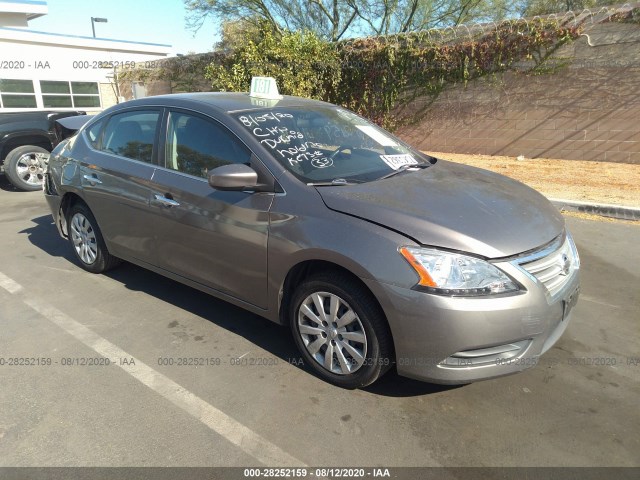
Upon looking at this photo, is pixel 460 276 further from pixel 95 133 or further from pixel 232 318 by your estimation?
pixel 95 133

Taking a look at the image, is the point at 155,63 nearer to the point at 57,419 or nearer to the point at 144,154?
the point at 144,154

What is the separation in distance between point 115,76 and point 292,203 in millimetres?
19770

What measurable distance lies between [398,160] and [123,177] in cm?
219

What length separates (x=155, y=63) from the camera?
1817 centimetres

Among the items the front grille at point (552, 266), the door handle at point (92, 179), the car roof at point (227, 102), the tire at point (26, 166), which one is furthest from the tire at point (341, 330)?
the tire at point (26, 166)

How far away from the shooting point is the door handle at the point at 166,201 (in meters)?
3.63

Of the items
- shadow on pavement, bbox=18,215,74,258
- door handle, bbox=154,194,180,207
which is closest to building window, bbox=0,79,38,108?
shadow on pavement, bbox=18,215,74,258

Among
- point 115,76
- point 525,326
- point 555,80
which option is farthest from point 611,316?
point 115,76

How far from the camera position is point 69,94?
67.7 feet

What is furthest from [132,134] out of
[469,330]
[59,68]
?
[59,68]

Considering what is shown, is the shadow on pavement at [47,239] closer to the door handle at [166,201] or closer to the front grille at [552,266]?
the door handle at [166,201]

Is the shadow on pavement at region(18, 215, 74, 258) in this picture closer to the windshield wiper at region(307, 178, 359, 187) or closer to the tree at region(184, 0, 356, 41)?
the windshield wiper at region(307, 178, 359, 187)

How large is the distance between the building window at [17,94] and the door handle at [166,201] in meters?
18.7

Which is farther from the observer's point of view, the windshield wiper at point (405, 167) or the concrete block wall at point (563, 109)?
the concrete block wall at point (563, 109)
